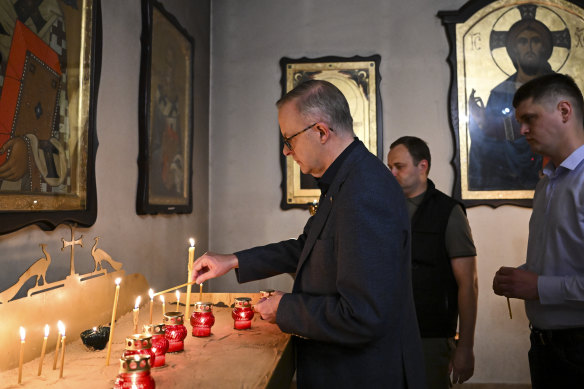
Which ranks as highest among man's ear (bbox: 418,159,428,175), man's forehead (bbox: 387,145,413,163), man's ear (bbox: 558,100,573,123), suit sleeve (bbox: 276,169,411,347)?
man's ear (bbox: 558,100,573,123)

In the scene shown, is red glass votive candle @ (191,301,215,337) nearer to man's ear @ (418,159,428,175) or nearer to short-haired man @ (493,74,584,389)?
short-haired man @ (493,74,584,389)

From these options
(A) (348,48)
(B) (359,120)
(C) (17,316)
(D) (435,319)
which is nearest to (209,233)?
(B) (359,120)

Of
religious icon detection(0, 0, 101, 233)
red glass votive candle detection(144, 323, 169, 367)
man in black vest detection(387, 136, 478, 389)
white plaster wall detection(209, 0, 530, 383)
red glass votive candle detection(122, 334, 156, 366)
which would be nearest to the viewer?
red glass votive candle detection(122, 334, 156, 366)

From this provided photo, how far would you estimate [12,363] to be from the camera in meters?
1.39

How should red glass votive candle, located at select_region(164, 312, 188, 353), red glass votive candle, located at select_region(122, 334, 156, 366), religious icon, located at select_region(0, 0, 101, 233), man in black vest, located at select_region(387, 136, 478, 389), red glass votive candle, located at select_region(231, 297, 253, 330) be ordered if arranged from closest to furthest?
red glass votive candle, located at select_region(122, 334, 156, 366) → red glass votive candle, located at select_region(164, 312, 188, 353) → religious icon, located at select_region(0, 0, 101, 233) → red glass votive candle, located at select_region(231, 297, 253, 330) → man in black vest, located at select_region(387, 136, 478, 389)

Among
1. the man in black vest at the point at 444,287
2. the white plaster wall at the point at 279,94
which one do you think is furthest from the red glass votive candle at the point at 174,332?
the white plaster wall at the point at 279,94

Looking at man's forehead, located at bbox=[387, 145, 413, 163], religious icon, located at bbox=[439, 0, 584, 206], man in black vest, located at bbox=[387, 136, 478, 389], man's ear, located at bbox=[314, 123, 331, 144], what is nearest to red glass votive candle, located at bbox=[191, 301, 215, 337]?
man's ear, located at bbox=[314, 123, 331, 144]

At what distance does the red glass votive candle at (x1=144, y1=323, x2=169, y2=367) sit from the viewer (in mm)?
1355

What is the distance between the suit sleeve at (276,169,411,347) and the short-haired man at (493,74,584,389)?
87 cm

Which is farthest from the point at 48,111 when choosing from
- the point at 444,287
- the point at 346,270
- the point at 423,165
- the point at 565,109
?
the point at 565,109

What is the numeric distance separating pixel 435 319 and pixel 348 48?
2.78 metres

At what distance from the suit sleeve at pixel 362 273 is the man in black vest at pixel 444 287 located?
96 centimetres

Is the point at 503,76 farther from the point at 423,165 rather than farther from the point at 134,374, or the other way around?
the point at 134,374

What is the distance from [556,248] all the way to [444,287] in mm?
579
